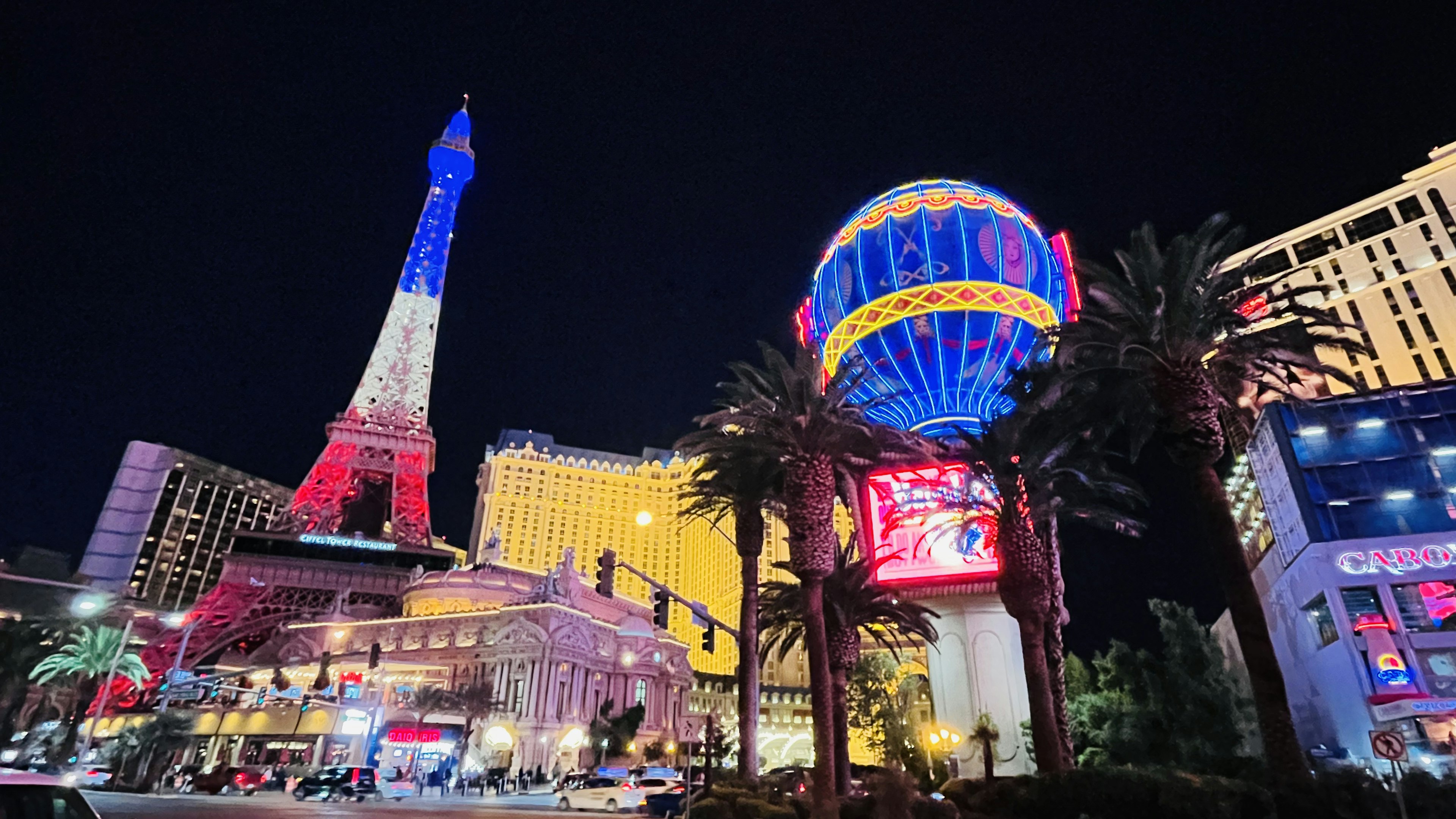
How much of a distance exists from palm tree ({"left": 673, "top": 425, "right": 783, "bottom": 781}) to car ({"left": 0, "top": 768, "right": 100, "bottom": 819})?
16.7 meters

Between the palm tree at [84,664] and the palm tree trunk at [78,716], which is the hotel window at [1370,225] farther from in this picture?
the palm tree at [84,664]

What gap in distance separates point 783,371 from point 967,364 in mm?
15453

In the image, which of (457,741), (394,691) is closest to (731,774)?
(457,741)

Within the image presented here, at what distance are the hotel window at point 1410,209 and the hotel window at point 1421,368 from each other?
33.6 ft

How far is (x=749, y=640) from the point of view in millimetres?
23078

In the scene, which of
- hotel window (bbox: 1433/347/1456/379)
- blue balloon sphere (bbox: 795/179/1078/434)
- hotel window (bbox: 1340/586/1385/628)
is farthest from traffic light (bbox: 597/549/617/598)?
hotel window (bbox: 1433/347/1456/379)

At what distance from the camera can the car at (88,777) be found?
2936 centimetres

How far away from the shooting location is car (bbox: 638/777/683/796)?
28094 mm

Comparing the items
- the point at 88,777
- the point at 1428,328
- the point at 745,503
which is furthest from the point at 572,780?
the point at 1428,328

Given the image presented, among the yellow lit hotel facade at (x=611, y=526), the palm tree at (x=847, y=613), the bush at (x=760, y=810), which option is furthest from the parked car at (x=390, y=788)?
the yellow lit hotel facade at (x=611, y=526)

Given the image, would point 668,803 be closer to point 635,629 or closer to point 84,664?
point 84,664

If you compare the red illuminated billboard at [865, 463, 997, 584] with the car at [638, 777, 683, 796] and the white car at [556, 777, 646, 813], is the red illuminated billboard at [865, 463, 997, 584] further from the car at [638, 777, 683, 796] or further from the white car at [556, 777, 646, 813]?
the white car at [556, 777, 646, 813]

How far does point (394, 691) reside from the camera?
52.6 metres

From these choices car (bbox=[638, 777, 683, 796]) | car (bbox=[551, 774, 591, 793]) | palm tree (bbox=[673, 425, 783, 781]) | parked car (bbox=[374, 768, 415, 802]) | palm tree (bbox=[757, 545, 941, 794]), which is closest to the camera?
palm tree (bbox=[673, 425, 783, 781])
